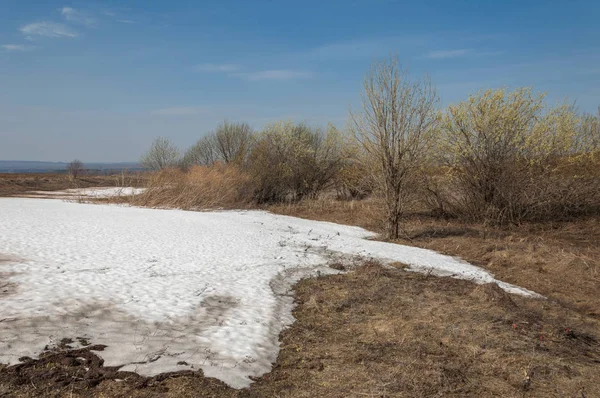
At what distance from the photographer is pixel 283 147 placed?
85.4 ft

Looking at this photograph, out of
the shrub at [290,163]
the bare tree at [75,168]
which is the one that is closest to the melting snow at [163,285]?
the shrub at [290,163]

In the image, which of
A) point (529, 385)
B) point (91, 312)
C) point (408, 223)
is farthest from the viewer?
point (408, 223)

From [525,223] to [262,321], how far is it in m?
12.8

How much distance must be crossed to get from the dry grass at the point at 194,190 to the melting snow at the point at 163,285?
7.93 m

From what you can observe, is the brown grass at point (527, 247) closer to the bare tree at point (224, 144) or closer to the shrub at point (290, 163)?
the shrub at point (290, 163)

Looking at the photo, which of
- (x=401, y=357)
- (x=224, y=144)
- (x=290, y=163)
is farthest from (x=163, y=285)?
(x=224, y=144)

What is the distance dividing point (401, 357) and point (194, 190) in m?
18.0

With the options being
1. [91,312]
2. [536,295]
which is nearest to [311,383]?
[91,312]

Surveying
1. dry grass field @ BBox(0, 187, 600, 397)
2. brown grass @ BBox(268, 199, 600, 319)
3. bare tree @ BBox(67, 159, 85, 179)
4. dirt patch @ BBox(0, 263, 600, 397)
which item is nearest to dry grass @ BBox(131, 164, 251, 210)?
brown grass @ BBox(268, 199, 600, 319)

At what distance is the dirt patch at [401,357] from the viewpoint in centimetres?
368

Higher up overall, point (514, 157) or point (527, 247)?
point (514, 157)

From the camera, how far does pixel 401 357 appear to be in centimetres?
461

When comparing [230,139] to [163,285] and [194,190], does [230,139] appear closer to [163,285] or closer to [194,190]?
[194,190]

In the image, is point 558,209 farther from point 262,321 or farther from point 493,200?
point 262,321
